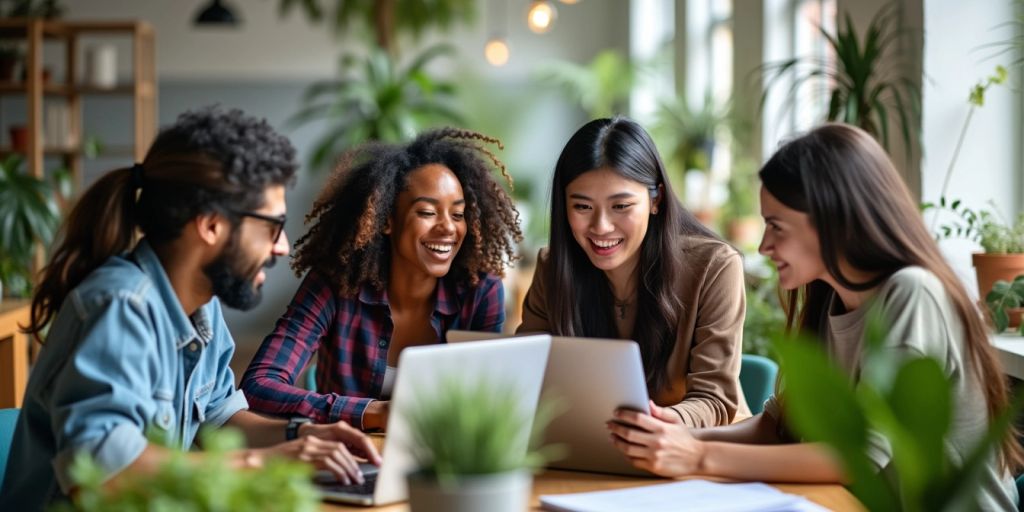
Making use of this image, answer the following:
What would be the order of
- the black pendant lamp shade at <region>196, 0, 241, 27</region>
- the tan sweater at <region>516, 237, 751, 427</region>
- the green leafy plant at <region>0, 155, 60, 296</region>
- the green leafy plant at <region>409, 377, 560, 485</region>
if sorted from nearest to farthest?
the green leafy plant at <region>409, 377, 560, 485</region>
the tan sweater at <region>516, 237, 751, 427</region>
the green leafy plant at <region>0, 155, 60, 296</region>
the black pendant lamp shade at <region>196, 0, 241, 27</region>

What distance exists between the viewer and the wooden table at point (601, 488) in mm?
1660

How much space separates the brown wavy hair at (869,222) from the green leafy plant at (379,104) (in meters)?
6.61

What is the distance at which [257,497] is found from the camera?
1019 millimetres

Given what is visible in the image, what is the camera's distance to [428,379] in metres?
1.47

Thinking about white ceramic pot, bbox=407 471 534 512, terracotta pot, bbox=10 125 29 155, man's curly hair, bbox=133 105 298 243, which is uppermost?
terracotta pot, bbox=10 125 29 155

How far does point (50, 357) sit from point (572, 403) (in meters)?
0.77

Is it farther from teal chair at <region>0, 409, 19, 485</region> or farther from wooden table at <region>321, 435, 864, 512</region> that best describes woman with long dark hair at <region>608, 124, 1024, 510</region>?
teal chair at <region>0, 409, 19, 485</region>

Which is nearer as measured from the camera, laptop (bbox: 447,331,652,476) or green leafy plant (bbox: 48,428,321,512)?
green leafy plant (bbox: 48,428,321,512)

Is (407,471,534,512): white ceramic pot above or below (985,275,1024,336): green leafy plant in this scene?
below

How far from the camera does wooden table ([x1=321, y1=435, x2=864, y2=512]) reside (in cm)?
166

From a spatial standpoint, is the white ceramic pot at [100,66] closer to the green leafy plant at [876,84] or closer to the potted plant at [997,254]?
the green leafy plant at [876,84]

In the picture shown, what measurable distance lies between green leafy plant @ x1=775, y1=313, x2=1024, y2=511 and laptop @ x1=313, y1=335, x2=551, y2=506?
1.40 feet

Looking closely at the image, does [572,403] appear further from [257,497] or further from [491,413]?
[257,497]

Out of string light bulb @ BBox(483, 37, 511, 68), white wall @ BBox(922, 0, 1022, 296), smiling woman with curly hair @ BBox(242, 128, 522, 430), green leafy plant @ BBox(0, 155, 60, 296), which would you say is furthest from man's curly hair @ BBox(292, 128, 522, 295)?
string light bulb @ BBox(483, 37, 511, 68)
